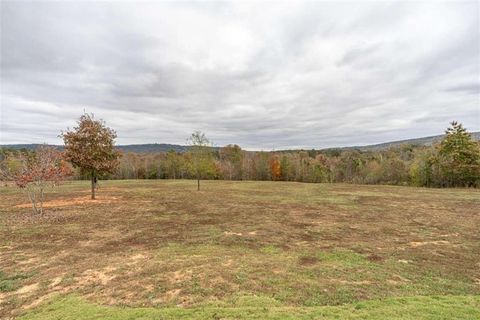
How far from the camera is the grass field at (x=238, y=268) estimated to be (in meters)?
5.57

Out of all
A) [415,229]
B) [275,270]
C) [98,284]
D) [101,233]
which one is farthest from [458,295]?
[101,233]

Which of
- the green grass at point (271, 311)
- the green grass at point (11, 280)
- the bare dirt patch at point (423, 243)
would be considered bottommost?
the bare dirt patch at point (423, 243)

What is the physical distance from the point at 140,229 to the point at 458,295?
11354mm

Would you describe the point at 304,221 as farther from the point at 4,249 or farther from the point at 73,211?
the point at 73,211

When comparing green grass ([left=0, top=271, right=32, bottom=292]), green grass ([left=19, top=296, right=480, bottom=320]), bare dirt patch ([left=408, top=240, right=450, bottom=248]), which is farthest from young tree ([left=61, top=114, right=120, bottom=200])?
bare dirt patch ([left=408, top=240, right=450, bottom=248])

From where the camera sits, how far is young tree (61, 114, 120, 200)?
2078 cm

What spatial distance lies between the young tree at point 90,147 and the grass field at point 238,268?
252 inches

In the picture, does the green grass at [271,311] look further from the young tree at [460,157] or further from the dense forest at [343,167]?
the young tree at [460,157]

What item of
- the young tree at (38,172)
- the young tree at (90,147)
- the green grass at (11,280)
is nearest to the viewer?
the green grass at (11,280)

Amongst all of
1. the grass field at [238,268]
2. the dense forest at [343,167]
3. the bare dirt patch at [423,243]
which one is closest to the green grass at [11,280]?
the grass field at [238,268]

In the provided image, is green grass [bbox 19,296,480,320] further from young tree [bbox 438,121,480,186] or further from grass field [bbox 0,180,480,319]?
young tree [bbox 438,121,480,186]

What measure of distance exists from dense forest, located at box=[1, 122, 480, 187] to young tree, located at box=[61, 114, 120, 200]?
12.9 m

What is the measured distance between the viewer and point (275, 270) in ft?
25.1

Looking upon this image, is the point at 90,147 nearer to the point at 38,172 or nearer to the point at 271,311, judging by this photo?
the point at 38,172
